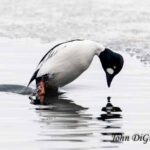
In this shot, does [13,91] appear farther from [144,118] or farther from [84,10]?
[84,10]

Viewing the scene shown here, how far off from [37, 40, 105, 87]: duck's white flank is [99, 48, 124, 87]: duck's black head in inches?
11.8

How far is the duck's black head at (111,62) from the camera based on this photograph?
1173cm

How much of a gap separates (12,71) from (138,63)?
8.74 ft

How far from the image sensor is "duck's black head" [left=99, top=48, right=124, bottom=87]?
1173 centimetres

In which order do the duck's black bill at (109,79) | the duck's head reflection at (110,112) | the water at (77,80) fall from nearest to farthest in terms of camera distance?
the water at (77,80)
the duck's head reflection at (110,112)
the duck's black bill at (109,79)

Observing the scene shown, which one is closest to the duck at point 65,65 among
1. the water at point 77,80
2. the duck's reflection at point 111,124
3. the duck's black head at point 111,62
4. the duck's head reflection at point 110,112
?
the duck's black head at point 111,62

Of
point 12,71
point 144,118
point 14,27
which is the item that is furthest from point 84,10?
point 144,118

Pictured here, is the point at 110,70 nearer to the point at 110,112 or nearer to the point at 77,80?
the point at 77,80

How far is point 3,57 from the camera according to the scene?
1439 cm

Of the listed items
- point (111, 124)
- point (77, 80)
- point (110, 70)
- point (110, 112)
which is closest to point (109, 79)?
point (110, 70)

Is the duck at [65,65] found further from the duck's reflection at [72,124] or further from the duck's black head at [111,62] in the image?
the duck's reflection at [72,124]

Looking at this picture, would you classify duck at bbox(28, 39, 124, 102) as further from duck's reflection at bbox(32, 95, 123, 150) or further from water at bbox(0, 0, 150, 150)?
duck's reflection at bbox(32, 95, 123, 150)

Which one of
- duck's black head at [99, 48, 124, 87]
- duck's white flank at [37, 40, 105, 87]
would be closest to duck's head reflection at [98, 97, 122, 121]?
duck's white flank at [37, 40, 105, 87]

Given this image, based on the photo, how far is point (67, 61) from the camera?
11375mm
